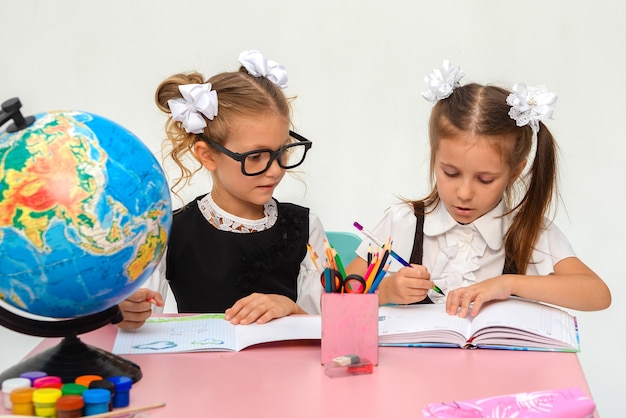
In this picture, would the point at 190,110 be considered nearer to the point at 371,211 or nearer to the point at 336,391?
the point at 336,391

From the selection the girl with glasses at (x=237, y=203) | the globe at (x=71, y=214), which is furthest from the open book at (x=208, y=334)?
the girl with glasses at (x=237, y=203)

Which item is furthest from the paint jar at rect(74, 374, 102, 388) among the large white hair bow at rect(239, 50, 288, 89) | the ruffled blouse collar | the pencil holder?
the large white hair bow at rect(239, 50, 288, 89)

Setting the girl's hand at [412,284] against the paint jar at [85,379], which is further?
the girl's hand at [412,284]

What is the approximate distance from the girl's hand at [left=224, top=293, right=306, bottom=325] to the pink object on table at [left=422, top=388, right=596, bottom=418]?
1.95 ft

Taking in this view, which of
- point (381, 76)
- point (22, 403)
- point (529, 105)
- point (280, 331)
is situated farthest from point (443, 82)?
point (22, 403)

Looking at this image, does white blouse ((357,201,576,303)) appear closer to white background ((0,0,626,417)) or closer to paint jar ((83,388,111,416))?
white background ((0,0,626,417))

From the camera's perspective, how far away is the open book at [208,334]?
1586mm

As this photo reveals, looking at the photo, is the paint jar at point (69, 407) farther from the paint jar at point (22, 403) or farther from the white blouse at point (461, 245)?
the white blouse at point (461, 245)

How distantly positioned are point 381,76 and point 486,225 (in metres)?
1.21

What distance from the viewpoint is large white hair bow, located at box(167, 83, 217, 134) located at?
2.04 metres

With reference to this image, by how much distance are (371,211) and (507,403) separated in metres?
2.01

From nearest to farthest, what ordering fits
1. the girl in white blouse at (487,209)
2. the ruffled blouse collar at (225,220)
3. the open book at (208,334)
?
the open book at (208,334) → the girl in white blouse at (487,209) → the ruffled blouse collar at (225,220)

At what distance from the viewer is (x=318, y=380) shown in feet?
4.63

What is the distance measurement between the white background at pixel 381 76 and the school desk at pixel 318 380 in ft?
5.15
